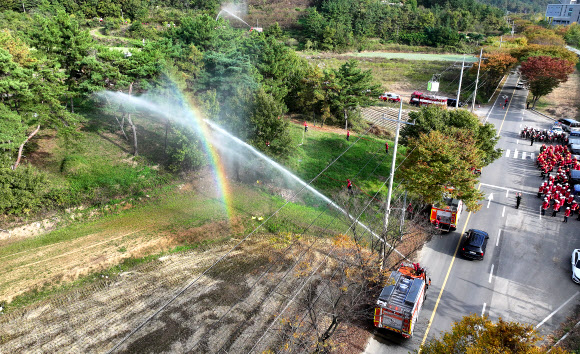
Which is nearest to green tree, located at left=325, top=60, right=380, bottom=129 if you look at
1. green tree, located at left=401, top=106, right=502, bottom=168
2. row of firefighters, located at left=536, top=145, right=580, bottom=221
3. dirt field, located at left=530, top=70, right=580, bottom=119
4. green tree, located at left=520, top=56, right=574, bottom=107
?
green tree, located at left=401, top=106, right=502, bottom=168

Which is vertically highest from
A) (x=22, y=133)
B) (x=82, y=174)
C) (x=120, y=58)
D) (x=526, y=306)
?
(x=120, y=58)

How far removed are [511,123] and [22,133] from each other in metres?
52.5

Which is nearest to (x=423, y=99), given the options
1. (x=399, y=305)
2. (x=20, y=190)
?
(x=399, y=305)

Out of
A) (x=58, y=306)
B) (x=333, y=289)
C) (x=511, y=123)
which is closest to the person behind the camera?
(x=58, y=306)

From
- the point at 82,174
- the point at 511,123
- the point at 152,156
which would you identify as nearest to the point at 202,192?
the point at 152,156

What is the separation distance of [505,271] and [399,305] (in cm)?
994

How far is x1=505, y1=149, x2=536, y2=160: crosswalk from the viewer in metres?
41.1

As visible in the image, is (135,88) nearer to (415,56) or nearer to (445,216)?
(445,216)

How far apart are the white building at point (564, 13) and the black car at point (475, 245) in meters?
130

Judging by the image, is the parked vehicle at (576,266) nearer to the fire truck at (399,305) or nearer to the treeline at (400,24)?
the fire truck at (399,305)

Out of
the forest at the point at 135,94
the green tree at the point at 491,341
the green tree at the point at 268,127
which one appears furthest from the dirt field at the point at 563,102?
the green tree at the point at 491,341

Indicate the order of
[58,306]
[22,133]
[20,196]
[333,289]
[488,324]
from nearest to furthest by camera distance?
[488,324] < [58,306] < [333,289] < [20,196] < [22,133]

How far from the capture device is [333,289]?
21188 millimetres

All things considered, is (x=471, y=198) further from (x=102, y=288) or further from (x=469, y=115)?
(x=102, y=288)
